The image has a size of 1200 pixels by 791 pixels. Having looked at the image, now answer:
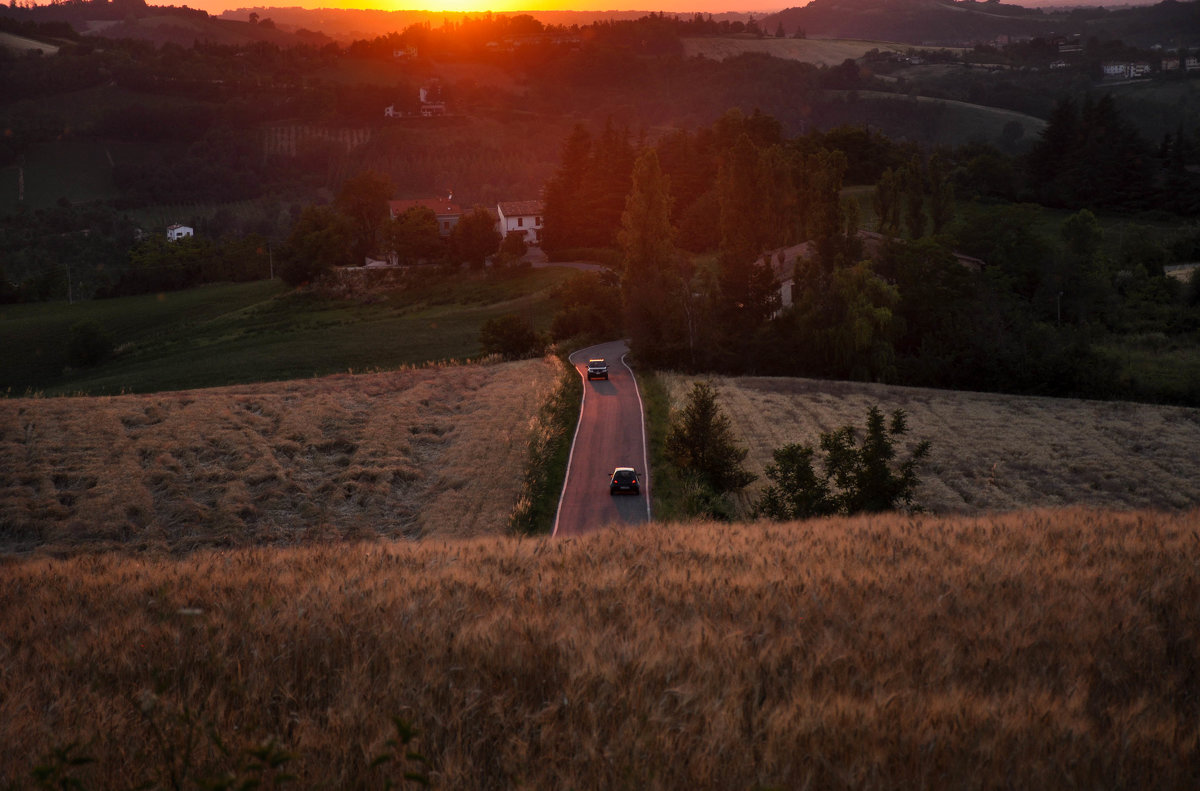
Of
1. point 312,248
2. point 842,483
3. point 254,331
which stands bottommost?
point 254,331

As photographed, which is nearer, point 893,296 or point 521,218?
point 893,296

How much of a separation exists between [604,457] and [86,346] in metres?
59.9

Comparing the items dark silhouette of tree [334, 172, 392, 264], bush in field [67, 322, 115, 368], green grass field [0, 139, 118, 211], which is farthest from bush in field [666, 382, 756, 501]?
green grass field [0, 139, 118, 211]

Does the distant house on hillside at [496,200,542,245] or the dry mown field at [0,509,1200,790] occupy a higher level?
the dry mown field at [0,509,1200,790]

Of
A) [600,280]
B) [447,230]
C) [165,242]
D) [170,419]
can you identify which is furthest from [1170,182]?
[165,242]

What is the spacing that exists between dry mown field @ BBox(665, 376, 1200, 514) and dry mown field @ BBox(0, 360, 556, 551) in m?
10.6

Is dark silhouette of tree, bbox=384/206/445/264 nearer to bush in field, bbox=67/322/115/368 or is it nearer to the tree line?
bush in field, bbox=67/322/115/368

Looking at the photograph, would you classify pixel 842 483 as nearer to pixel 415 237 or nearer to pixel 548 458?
pixel 548 458

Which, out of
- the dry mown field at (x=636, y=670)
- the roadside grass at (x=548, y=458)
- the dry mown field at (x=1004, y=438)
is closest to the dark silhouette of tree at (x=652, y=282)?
the dry mown field at (x=1004, y=438)

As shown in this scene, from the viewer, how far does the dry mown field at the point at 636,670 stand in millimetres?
4500

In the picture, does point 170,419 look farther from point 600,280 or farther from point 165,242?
point 165,242

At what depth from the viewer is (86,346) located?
71938mm

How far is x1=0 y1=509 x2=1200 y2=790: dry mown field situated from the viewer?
14.8 feet

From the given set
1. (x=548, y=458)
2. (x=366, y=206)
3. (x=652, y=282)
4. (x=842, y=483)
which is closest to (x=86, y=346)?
(x=366, y=206)
